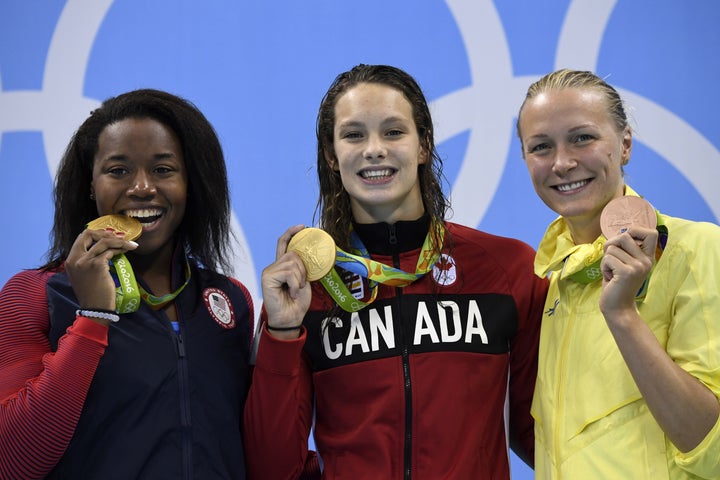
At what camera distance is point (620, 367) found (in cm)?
170

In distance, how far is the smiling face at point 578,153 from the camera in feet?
6.07

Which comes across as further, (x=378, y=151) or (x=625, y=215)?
(x=378, y=151)

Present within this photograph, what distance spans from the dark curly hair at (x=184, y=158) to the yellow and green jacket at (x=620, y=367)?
2.81 ft

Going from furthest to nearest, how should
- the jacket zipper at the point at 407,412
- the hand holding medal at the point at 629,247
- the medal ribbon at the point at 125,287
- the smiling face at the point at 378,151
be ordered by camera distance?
the smiling face at the point at 378,151 < the jacket zipper at the point at 407,412 < the medal ribbon at the point at 125,287 < the hand holding medal at the point at 629,247

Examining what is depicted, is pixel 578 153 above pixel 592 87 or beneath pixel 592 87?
beneath

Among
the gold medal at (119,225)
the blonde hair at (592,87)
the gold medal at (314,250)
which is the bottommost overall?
the gold medal at (314,250)

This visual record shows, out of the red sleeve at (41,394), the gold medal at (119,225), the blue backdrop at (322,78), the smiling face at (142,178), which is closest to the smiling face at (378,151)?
the smiling face at (142,178)

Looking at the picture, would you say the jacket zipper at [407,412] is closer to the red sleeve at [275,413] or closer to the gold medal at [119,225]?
the red sleeve at [275,413]

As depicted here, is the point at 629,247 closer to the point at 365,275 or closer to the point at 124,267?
the point at 365,275

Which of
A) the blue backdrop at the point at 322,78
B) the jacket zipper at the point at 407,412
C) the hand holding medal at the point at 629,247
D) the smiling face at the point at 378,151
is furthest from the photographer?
the blue backdrop at the point at 322,78

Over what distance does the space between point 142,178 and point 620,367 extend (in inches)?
43.2

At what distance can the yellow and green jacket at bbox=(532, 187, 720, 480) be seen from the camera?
1.59 m

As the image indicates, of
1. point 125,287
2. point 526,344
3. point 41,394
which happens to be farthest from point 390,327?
point 41,394

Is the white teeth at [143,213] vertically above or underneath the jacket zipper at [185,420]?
above
